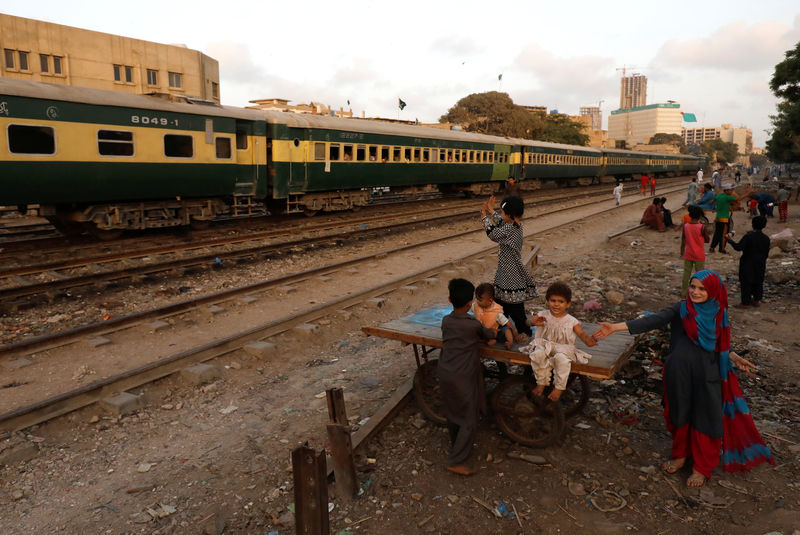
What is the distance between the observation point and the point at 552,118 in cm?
7488

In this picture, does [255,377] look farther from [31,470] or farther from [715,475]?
[715,475]

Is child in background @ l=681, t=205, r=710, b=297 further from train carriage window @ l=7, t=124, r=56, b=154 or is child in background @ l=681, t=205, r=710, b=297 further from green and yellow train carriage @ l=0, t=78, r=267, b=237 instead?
train carriage window @ l=7, t=124, r=56, b=154

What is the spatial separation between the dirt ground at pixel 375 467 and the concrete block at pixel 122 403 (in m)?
0.11

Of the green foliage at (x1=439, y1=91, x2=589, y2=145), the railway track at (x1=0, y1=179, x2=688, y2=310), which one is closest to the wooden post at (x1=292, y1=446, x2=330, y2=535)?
the railway track at (x1=0, y1=179, x2=688, y2=310)

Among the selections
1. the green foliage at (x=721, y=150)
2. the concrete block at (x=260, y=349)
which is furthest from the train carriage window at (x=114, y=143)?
the green foliage at (x=721, y=150)

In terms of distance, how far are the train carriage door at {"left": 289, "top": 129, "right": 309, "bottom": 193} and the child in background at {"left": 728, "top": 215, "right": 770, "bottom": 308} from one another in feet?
34.9

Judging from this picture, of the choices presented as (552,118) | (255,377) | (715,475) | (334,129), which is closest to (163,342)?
(255,377)

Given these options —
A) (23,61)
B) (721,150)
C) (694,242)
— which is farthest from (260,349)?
(721,150)

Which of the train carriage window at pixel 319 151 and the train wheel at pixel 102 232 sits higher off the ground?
the train carriage window at pixel 319 151

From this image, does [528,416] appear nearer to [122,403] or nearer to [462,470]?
[462,470]

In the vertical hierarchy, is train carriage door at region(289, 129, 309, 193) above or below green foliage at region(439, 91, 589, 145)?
below

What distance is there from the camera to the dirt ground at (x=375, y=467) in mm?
3475

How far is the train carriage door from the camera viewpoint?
14.5 metres

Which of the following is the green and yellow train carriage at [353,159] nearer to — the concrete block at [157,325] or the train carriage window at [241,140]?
the train carriage window at [241,140]
